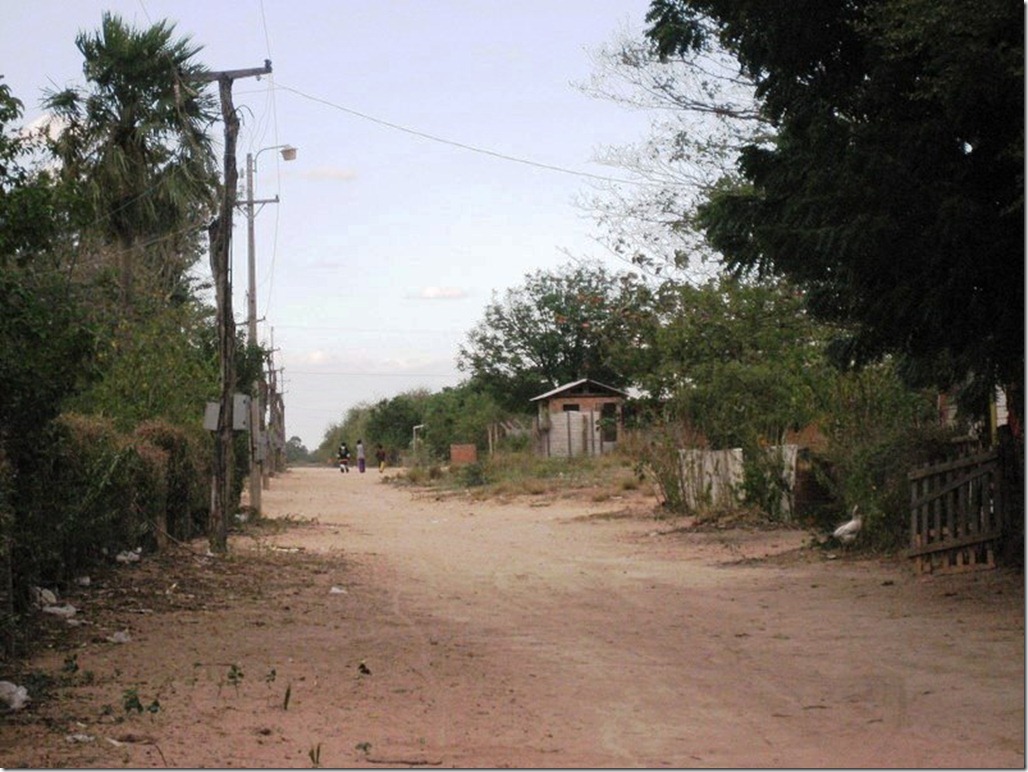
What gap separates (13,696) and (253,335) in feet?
101

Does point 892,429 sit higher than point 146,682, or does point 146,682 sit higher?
point 892,429

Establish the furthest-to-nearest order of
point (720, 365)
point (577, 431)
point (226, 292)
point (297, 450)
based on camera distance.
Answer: point (297, 450) < point (577, 431) < point (720, 365) < point (226, 292)

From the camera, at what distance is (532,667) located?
10594 millimetres

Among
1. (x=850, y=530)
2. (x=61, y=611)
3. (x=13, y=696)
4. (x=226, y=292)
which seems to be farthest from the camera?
(x=226, y=292)

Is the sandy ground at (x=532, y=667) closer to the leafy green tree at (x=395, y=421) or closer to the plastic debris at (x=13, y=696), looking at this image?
the plastic debris at (x=13, y=696)

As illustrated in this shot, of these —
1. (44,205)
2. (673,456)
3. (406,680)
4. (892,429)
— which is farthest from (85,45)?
(406,680)

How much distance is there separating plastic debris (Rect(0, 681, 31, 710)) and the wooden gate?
10.1 metres

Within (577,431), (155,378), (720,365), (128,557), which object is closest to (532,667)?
(128,557)

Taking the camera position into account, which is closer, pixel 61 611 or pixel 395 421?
pixel 61 611

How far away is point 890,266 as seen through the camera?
37.1 ft

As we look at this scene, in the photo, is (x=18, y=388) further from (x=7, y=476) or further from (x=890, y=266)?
(x=890, y=266)

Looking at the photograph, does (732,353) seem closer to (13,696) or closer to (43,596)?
(43,596)

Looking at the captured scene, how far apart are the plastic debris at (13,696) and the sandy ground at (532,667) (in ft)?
0.57

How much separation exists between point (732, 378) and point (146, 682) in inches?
721
